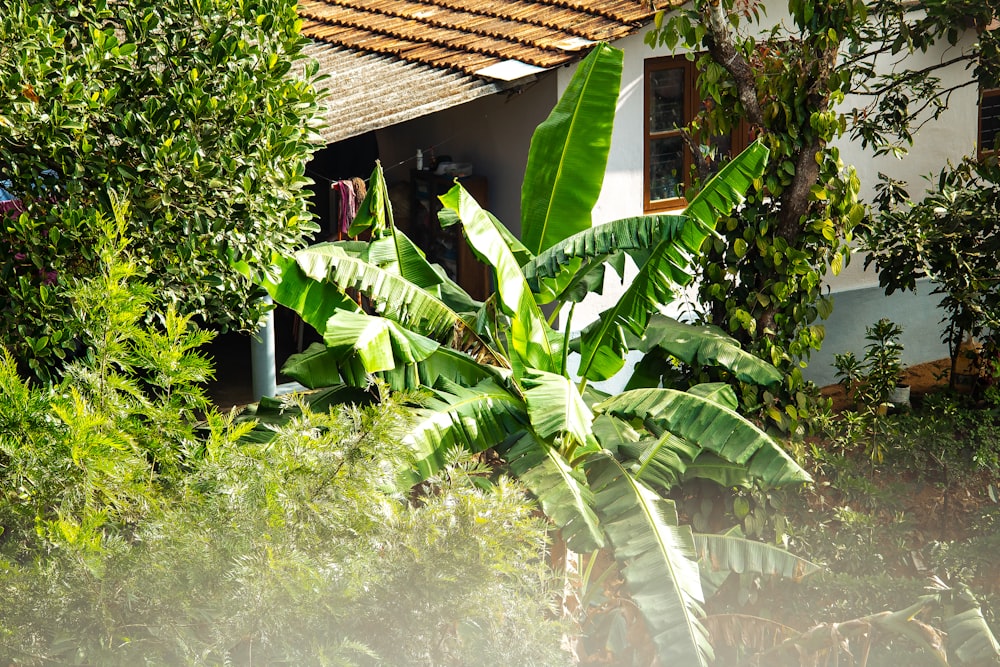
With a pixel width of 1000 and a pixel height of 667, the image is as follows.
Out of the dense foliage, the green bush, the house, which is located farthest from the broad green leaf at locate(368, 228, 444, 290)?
the dense foliage

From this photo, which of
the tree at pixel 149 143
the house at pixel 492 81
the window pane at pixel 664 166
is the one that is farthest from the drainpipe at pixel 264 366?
the window pane at pixel 664 166

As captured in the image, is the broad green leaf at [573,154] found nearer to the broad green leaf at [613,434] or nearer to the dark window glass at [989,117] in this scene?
the broad green leaf at [613,434]

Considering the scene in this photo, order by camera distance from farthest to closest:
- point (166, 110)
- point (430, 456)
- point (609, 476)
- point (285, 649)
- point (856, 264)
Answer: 1. point (856, 264)
2. point (609, 476)
3. point (430, 456)
4. point (166, 110)
5. point (285, 649)

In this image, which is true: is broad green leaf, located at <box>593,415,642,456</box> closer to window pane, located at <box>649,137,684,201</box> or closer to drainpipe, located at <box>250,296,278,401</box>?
drainpipe, located at <box>250,296,278,401</box>

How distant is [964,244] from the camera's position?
7.83m

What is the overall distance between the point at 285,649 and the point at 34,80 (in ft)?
8.99

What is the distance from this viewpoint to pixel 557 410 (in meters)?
5.48

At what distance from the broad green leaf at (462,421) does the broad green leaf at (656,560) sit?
0.62m

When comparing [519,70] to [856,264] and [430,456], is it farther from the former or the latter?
[856,264]

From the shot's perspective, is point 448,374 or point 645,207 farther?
point 645,207

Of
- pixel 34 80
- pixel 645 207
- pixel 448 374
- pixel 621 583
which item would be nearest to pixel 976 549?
pixel 621 583

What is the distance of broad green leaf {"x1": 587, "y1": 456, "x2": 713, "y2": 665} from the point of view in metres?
5.12

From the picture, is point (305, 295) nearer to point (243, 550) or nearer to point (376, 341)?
point (376, 341)

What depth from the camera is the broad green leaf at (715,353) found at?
21.7ft
